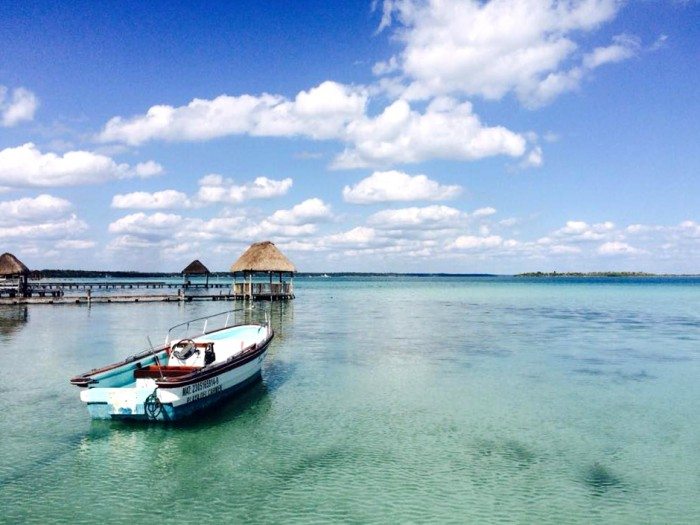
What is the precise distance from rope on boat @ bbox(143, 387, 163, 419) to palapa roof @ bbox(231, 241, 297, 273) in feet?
135

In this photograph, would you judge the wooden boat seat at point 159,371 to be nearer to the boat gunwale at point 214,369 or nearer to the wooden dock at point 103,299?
the boat gunwale at point 214,369

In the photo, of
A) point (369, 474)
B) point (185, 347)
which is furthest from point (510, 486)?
point (185, 347)

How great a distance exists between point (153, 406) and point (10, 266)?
46.2 meters

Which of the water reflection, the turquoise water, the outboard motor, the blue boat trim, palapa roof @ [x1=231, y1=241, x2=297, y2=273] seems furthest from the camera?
palapa roof @ [x1=231, y1=241, x2=297, y2=273]

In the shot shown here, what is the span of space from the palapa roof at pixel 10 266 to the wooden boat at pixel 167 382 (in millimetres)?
42004

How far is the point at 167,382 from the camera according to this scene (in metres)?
12.6

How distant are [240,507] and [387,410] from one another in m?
6.53

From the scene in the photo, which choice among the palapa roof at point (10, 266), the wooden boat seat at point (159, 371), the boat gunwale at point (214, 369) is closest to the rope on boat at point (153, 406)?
the boat gunwale at point (214, 369)

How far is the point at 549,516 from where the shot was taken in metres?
8.53

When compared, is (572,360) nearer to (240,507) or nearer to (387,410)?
(387,410)

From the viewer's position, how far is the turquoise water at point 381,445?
8.88 meters

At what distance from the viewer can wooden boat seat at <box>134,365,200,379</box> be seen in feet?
46.5

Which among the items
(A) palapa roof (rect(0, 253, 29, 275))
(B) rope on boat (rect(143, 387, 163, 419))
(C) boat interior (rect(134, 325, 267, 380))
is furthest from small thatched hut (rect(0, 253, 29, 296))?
(B) rope on boat (rect(143, 387, 163, 419))

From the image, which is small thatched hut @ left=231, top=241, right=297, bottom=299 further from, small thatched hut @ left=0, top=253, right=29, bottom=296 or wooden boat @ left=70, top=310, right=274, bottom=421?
wooden boat @ left=70, top=310, right=274, bottom=421
